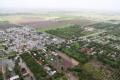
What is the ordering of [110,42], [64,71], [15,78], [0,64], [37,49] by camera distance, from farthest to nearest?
[110,42], [37,49], [0,64], [64,71], [15,78]

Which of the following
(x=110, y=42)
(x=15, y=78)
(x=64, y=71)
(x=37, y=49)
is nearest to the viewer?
(x=15, y=78)

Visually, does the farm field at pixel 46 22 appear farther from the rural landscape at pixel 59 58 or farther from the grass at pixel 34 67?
the grass at pixel 34 67

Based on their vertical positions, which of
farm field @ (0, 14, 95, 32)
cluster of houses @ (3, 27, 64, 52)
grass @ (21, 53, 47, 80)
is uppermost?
grass @ (21, 53, 47, 80)

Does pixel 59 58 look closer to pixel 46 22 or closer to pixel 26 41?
pixel 26 41

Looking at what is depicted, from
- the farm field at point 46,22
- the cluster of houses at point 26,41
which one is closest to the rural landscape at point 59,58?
the cluster of houses at point 26,41

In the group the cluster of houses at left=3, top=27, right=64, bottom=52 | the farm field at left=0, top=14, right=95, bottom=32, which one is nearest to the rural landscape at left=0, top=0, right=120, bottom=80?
the cluster of houses at left=3, top=27, right=64, bottom=52

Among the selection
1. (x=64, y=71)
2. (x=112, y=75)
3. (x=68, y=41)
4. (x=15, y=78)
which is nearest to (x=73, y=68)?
(x=64, y=71)

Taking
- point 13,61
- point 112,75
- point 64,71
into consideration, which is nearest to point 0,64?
point 13,61

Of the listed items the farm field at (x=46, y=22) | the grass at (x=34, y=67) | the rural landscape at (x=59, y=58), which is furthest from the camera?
the farm field at (x=46, y=22)

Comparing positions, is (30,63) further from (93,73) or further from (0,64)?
(93,73)

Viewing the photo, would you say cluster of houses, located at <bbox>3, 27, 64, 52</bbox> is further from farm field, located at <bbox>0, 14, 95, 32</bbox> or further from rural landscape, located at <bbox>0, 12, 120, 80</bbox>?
farm field, located at <bbox>0, 14, 95, 32</bbox>

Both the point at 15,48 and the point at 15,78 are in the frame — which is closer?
the point at 15,78
